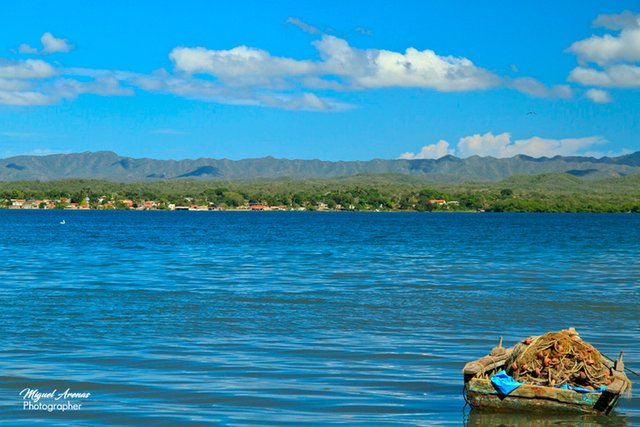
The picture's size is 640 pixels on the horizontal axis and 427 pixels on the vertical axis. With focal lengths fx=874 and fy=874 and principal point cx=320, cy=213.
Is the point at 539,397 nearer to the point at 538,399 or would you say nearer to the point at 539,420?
the point at 538,399

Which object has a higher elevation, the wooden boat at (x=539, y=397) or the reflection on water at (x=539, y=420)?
the wooden boat at (x=539, y=397)

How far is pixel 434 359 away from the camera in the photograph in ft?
63.6

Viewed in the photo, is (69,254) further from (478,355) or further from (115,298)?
(478,355)

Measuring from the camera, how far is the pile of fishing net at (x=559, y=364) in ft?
47.8

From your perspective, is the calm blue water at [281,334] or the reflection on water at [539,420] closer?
the reflection on water at [539,420]

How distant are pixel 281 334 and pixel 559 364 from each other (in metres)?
9.58

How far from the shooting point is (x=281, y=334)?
22812 millimetres

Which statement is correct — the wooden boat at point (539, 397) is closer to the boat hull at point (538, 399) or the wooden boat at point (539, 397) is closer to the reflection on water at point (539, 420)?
the boat hull at point (538, 399)

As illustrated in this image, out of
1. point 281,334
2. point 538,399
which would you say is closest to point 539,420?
point 538,399

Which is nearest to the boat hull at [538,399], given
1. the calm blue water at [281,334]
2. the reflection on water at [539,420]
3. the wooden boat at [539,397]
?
the wooden boat at [539,397]

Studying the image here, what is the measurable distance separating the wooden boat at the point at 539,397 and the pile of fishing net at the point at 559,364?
0.24 meters

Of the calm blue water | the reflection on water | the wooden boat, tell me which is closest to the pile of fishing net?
the wooden boat

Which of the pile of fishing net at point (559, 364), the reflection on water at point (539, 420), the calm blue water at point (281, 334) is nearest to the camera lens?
the reflection on water at point (539, 420)

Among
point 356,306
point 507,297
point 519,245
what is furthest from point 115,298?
point 519,245
